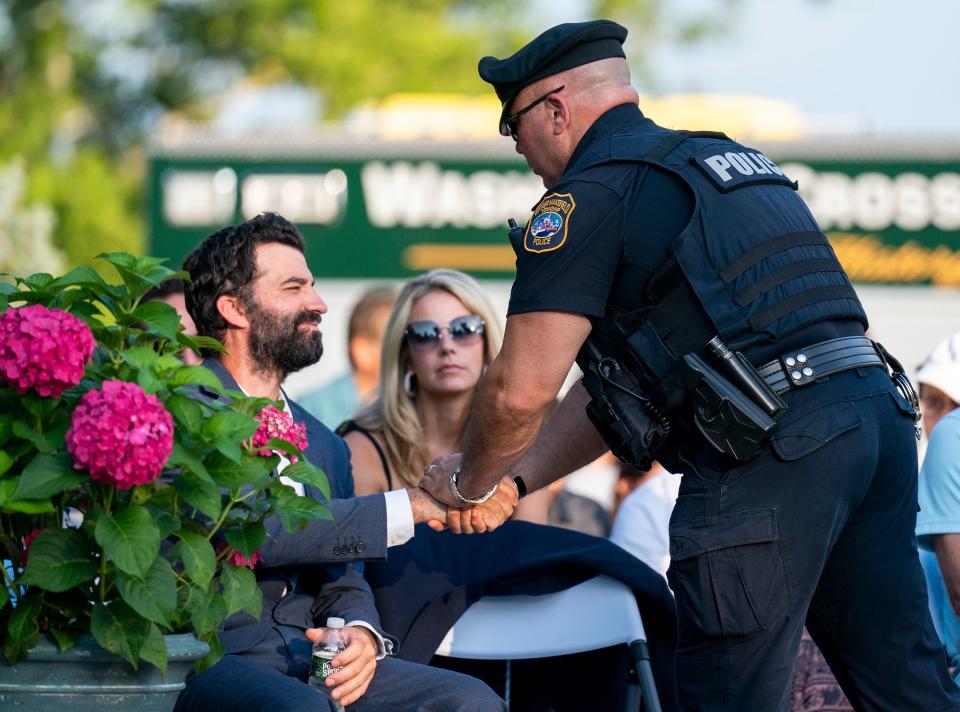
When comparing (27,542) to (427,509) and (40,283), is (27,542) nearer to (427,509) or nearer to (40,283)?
(40,283)

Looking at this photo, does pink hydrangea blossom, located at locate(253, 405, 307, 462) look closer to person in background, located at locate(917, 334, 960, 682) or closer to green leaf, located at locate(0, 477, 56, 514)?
green leaf, located at locate(0, 477, 56, 514)

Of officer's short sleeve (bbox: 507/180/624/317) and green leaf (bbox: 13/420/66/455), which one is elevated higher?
officer's short sleeve (bbox: 507/180/624/317)

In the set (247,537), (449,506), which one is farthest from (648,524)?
(247,537)

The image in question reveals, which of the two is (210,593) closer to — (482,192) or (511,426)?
(511,426)

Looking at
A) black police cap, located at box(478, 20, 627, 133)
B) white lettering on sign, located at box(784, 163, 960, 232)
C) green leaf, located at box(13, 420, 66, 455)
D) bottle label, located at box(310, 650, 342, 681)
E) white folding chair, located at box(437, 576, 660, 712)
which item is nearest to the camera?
green leaf, located at box(13, 420, 66, 455)

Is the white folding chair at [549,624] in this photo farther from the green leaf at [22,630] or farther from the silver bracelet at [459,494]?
the green leaf at [22,630]

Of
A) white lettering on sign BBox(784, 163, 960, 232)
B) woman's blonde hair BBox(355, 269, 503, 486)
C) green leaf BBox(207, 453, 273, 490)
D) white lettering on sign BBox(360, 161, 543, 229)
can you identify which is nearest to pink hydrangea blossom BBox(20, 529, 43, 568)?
green leaf BBox(207, 453, 273, 490)

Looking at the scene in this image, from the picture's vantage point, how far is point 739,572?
324 cm

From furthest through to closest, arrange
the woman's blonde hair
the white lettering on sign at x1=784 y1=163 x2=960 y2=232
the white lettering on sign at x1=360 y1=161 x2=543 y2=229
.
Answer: the white lettering on sign at x1=360 y1=161 x2=543 y2=229 < the white lettering on sign at x1=784 y1=163 x2=960 y2=232 < the woman's blonde hair

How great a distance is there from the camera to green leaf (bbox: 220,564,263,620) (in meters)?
2.80

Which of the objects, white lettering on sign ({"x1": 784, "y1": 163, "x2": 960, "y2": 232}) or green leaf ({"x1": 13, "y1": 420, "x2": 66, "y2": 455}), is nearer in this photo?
Result: green leaf ({"x1": 13, "y1": 420, "x2": 66, "y2": 455})

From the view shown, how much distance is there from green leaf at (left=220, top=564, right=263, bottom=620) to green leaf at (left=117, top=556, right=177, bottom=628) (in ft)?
0.62

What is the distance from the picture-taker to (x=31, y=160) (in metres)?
20.7

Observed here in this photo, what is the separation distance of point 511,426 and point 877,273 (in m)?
9.17
